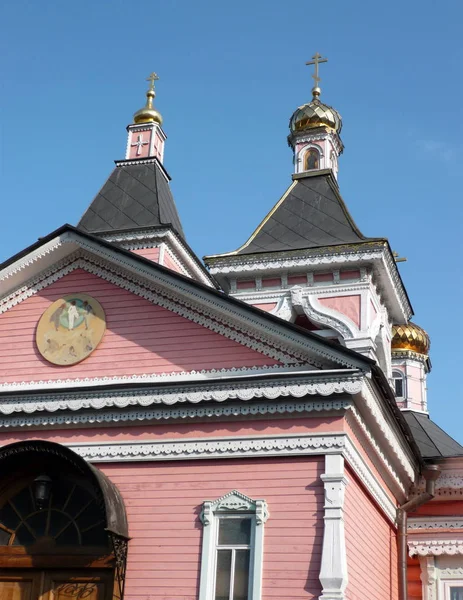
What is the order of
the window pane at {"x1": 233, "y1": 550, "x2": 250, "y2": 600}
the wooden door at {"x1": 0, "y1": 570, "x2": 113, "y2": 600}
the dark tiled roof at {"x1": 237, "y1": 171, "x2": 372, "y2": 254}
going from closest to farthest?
the window pane at {"x1": 233, "y1": 550, "x2": 250, "y2": 600} → the wooden door at {"x1": 0, "y1": 570, "x2": 113, "y2": 600} → the dark tiled roof at {"x1": 237, "y1": 171, "x2": 372, "y2": 254}

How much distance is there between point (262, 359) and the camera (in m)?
11.3

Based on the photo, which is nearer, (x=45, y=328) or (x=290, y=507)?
(x=290, y=507)

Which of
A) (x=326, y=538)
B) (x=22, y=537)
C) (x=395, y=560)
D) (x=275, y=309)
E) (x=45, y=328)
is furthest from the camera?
(x=275, y=309)

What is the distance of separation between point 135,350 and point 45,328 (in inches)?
59.7

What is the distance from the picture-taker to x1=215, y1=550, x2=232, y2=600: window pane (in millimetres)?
10039

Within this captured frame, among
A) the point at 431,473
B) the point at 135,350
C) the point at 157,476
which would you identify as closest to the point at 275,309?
the point at 431,473

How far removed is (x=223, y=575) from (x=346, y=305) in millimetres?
7975

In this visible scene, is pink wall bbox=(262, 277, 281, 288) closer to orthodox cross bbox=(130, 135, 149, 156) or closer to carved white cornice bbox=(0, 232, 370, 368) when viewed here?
orthodox cross bbox=(130, 135, 149, 156)

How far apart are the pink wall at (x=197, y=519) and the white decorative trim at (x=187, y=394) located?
78 centimetres

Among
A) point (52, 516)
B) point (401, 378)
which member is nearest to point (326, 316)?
point (52, 516)

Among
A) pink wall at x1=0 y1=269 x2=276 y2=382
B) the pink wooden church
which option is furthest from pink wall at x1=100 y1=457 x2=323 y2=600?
pink wall at x1=0 y1=269 x2=276 y2=382

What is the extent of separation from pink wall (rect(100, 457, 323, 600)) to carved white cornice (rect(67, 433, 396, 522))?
101mm

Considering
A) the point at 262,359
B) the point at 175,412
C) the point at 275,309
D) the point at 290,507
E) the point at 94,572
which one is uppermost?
the point at 275,309

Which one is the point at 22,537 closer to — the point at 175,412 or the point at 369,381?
the point at 175,412
